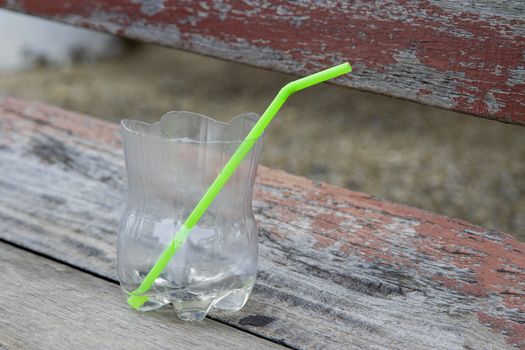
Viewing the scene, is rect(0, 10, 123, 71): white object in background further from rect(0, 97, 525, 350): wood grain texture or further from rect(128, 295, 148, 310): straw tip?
rect(128, 295, 148, 310): straw tip

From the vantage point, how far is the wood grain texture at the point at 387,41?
103cm

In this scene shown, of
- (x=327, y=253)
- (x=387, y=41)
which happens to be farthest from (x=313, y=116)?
(x=327, y=253)

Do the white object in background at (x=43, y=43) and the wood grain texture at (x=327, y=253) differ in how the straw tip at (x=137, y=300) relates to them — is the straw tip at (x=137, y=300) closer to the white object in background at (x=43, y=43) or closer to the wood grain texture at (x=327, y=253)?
the wood grain texture at (x=327, y=253)

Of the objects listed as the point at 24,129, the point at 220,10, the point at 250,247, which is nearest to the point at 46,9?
the point at 24,129

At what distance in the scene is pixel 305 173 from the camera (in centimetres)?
230

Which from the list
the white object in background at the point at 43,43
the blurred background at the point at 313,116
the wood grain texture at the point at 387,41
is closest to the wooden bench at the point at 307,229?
the wood grain texture at the point at 387,41

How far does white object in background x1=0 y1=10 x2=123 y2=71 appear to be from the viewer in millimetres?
3348

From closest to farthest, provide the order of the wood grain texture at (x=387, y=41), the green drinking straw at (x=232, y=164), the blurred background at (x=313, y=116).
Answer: the green drinking straw at (x=232, y=164) → the wood grain texture at (x=387, y=41) → the blurred background at (x=313, y=116)

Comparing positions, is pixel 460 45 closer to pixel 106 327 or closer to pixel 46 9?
pixel 106 327

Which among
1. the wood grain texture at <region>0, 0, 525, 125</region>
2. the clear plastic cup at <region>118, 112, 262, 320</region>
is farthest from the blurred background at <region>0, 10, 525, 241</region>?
the clear plastic cup at <region>118, 112, 262, 320</region>

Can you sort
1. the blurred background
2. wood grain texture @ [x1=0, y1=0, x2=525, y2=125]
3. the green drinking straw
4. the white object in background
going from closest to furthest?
the green drinking straw
wood grain texture @ [x1=0, y1=0, x2=525, y2=125]
the blurred background
the white object in background

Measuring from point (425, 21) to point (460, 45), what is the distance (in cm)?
6

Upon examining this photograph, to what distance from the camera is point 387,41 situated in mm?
Answer: 1097

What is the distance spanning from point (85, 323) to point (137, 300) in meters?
0.07
